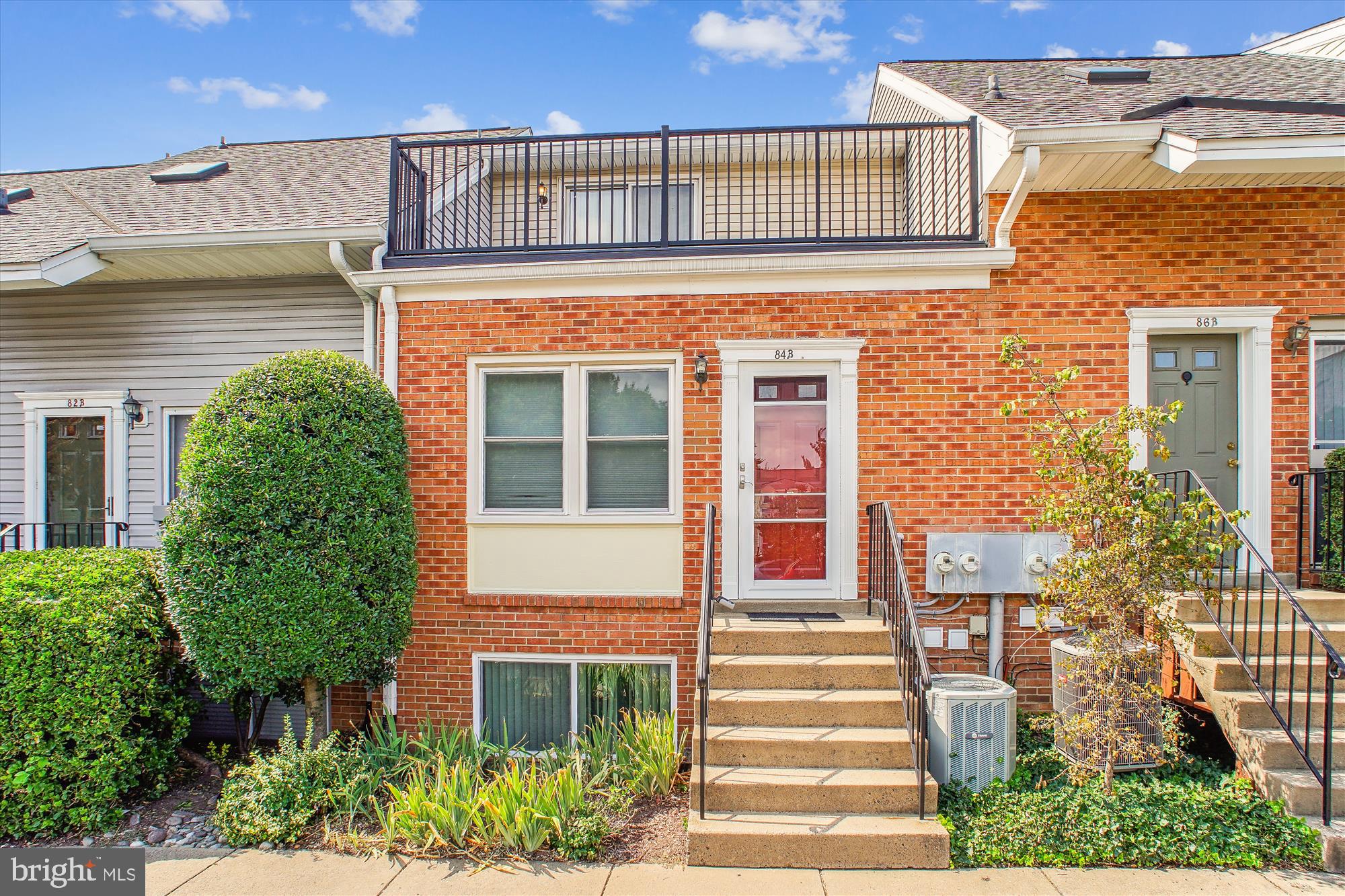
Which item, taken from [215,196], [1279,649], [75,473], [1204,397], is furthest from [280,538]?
[1204,397]

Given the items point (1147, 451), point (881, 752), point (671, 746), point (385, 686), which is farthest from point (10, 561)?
point (1147, 451)

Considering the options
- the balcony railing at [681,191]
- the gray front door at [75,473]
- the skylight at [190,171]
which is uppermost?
the skylight at [190,171]

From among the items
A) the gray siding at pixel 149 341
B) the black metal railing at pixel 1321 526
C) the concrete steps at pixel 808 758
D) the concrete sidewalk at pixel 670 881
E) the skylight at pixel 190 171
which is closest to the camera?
the concrete sidewalk at pixel 670 881

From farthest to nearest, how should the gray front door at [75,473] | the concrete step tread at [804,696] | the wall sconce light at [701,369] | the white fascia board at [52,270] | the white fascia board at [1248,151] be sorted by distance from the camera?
the gray front door at [75,473], the white fascia board at [52,270], the wall sconce light at [701,369], the white fascia board at [1248,151], the concrete step tread at [804,696]

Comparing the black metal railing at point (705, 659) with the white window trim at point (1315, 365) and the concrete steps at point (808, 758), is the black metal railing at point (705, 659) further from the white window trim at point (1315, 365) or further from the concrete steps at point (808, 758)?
the white window trim at point (1315, 365)

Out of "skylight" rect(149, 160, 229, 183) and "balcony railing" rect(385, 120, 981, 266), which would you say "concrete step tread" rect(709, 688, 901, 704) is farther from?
"skylight" rect(149, 160, 229, 183)

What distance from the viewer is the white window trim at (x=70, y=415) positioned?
659cm

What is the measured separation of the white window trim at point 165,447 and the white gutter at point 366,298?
76.8 inches

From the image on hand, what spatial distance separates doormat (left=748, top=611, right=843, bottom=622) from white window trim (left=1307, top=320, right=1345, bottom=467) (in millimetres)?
3886

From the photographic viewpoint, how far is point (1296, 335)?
209 inches

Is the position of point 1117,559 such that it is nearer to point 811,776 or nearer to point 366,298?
point 811,776

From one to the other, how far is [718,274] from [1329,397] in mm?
4954

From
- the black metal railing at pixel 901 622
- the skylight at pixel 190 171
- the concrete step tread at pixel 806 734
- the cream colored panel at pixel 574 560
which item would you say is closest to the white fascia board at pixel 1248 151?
the black metal railing at pixel 901 622

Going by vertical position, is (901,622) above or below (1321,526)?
below
